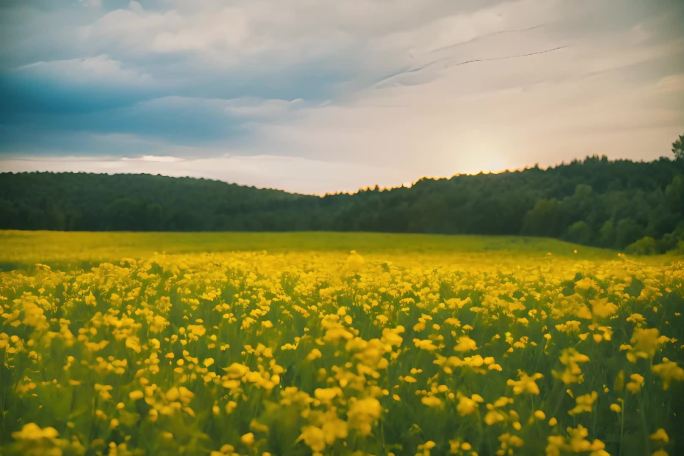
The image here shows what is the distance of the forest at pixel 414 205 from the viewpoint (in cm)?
4725

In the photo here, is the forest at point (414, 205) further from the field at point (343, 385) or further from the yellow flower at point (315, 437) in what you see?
the yellow flower at point (315, 437)

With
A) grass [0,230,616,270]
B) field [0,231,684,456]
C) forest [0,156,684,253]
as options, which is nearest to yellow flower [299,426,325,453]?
field [0,231,684,456]

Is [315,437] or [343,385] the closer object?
[315,437]

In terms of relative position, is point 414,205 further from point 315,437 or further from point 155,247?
point 315,437

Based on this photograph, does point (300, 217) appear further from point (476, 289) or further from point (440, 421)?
point (440, 421)

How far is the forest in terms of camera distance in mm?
47250

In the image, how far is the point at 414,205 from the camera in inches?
3152

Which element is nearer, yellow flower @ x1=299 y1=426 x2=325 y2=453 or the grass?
yellow flower @ x1=299 y1=426 x2=325 y2=453

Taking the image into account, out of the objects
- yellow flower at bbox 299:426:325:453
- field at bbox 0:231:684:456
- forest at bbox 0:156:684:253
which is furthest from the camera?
forest at bbox 0:156:684:253

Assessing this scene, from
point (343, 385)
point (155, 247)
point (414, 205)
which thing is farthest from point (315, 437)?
point (414, 205)

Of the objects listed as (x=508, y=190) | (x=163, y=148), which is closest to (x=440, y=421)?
(x=163, y=148)

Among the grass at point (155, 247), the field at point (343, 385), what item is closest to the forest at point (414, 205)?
the grass at point (155, 247)

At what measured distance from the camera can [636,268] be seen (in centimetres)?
1188

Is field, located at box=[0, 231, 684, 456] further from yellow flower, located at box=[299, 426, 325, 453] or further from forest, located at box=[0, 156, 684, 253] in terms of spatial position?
forest, located at box=[0, 156, 684, 253]
